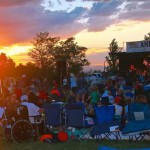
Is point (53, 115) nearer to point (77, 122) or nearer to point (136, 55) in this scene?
point (77, 122)

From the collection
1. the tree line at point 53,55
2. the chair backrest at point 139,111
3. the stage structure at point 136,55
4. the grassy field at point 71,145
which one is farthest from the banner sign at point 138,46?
the grassy field at point 71,145

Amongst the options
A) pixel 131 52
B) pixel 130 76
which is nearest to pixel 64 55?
pixel 131 52

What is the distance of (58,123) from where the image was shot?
10.3m

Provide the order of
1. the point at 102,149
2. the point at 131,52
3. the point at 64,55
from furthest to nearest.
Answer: the point at 64,55 < the point at 131,52 < the point at 102,149

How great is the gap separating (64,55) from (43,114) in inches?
1897

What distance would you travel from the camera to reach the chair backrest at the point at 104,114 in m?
9.91

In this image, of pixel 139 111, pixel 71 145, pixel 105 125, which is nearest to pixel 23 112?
pixel 71 145

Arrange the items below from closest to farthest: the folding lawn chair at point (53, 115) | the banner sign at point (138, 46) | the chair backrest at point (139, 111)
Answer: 1. the chair backrest at point (139, 111)
2. the folding lawn chair at point (53, 115)
3. the banner sign at point (138, 46)

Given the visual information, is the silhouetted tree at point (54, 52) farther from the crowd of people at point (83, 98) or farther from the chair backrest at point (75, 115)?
the chair backrest at point (75, 115)

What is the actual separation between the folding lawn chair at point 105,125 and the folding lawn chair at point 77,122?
1.03 feet

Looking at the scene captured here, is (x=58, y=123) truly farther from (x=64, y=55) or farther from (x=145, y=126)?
(x=64, y=55)

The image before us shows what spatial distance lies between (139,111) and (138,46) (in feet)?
76.2

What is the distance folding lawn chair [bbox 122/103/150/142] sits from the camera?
8.61m

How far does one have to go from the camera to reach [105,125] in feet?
30.3
